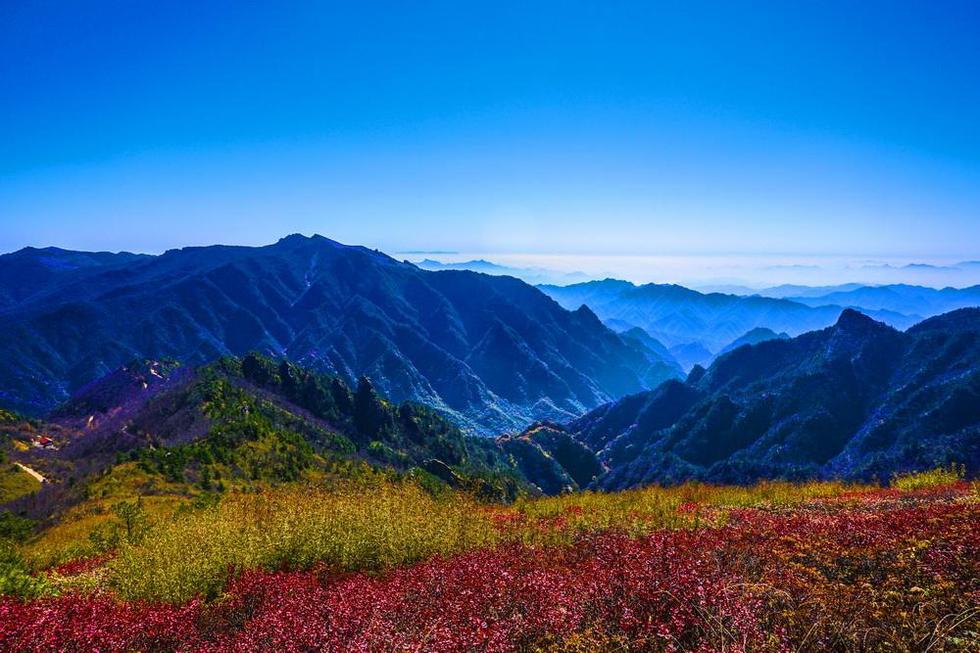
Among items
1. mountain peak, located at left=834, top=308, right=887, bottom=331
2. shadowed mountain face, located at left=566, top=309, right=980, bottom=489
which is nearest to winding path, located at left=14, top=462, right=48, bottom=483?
shadowed mountain face, located at left=566, top=309, right=980, bottom=489

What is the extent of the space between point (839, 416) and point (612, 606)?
385ft

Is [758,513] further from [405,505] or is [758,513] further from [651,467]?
[651,467]

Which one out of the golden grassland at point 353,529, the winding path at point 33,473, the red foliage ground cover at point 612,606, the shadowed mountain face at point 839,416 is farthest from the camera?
the shadowed mountain face at point 839,416

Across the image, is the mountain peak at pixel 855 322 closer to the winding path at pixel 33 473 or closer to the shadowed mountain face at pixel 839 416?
the shadowed mountain face at pixel 839 416

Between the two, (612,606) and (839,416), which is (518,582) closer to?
(612,606)

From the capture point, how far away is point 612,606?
7.58m

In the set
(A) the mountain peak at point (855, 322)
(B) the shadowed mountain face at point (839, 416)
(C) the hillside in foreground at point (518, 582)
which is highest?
(C) the hillside in foreground at point (518, 582)

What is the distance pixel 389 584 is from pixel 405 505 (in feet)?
16.5

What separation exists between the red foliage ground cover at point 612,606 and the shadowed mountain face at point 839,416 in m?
75.9

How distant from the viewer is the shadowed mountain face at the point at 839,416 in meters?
81.4

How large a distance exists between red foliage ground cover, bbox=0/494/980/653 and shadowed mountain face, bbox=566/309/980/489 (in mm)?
75898

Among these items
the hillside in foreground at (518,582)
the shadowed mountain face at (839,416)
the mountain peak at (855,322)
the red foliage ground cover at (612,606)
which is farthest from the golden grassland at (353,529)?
the mountain peak at (855,322)

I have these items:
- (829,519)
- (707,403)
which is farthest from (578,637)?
(707,403)

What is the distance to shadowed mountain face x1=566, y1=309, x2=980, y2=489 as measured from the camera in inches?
3204
